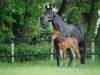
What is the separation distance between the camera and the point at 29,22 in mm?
27297

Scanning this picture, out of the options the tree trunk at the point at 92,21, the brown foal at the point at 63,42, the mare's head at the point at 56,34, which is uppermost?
the tree trunk at the point at 92,21

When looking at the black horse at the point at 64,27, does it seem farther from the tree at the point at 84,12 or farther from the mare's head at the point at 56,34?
the tree at the point at 84,12

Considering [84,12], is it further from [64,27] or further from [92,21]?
[64,27]

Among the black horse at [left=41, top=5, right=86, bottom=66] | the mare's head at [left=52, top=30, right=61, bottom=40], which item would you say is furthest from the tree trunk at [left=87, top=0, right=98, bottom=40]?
the mare's head at [left=52, top=30, right=61, bottom=40]

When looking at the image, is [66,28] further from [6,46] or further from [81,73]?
[6,46]

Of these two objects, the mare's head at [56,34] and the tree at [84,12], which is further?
the tree at [84,12]

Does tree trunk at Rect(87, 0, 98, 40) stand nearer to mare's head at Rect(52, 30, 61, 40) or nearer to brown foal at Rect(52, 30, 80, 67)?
brown foal at Rect(52, 30, 80, 67)

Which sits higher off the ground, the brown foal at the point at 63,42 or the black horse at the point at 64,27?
the black horse at the point at 64,27

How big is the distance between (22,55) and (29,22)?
3793 mm

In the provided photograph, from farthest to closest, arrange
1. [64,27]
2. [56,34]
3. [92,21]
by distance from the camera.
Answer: [92,21] < [64,27] < [56,34]

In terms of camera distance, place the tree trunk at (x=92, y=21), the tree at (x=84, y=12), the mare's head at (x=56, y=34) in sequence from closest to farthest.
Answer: the mare's head at (x=56, y=34) → the tree at (x=84, y=12) → the tree trunk at (x=92, y=21)

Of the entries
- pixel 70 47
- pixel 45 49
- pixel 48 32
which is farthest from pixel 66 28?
pixel 48 32

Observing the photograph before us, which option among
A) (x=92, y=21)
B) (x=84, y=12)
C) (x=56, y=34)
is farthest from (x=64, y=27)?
(x=92, y=21)

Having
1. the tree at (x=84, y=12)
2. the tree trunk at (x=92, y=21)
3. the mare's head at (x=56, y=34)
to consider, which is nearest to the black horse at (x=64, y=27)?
the mare's head at (x=56, y=34)
